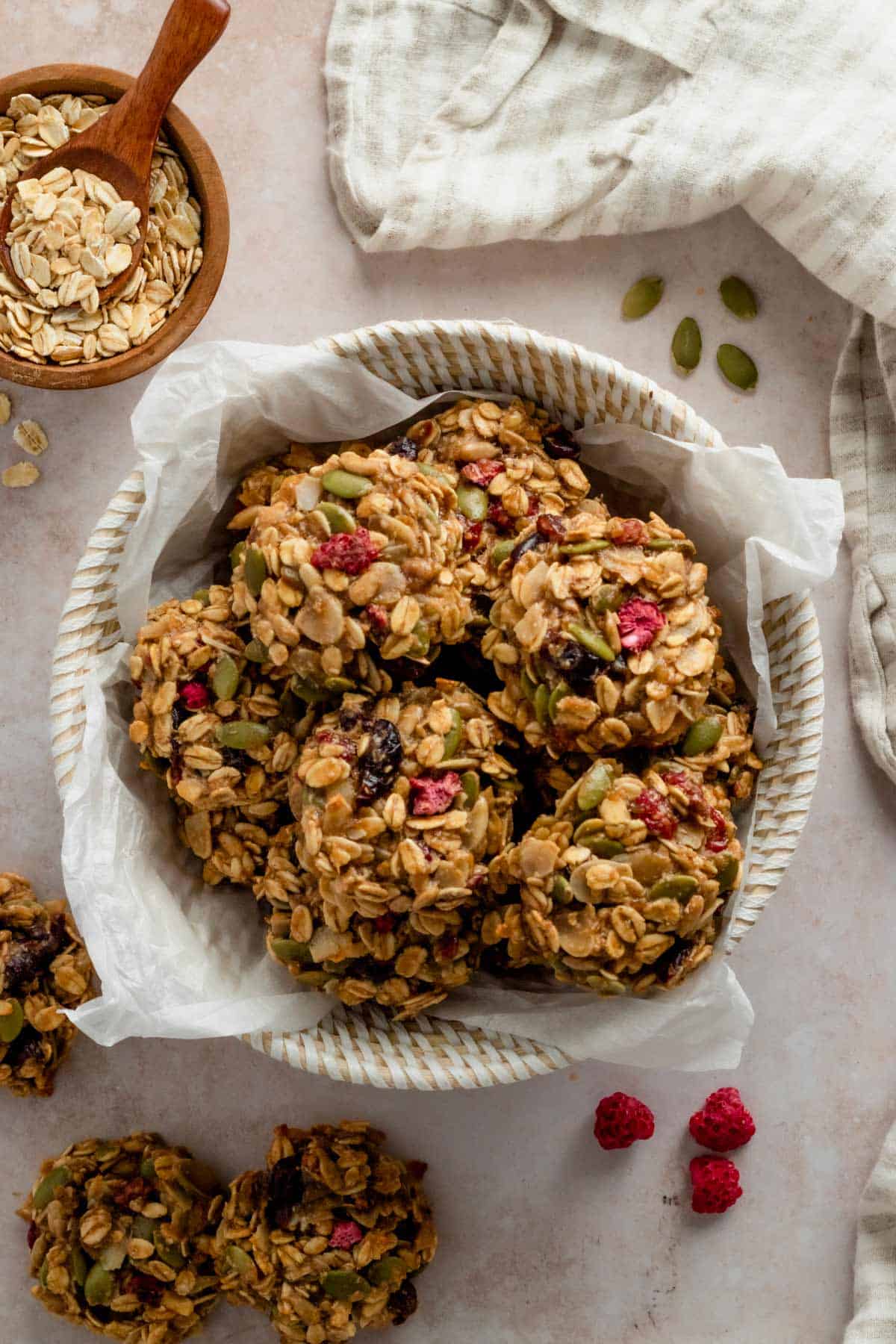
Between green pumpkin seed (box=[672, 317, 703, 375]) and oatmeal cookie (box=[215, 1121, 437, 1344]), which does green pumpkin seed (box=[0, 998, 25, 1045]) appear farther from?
green pumpkin seed (box=[672, 317, 703, 375])

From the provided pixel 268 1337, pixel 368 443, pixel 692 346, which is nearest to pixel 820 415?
pixel 692 346

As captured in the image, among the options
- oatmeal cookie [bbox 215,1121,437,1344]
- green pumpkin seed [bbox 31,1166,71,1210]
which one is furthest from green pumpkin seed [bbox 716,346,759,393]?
green pumpkin seed [bbox 31,1166,71,1210]

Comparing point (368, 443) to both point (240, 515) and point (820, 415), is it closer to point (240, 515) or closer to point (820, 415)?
point (240, 515)

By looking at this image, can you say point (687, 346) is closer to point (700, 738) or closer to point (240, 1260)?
point (700, 738)

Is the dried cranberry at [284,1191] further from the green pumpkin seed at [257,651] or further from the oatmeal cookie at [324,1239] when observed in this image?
the green pumpkin seed at [257,651]

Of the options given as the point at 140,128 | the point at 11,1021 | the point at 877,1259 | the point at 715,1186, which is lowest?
the point at 877,1259

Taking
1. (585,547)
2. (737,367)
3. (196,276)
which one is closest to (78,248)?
(196,276)
